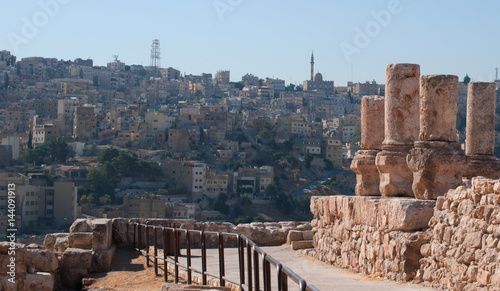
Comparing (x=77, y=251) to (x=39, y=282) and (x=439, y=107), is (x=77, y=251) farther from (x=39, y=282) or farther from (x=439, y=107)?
(x=439, y=107)

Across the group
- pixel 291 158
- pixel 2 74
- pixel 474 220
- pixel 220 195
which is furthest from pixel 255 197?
pixel 474 220

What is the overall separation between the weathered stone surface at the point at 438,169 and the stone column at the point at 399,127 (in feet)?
3.99

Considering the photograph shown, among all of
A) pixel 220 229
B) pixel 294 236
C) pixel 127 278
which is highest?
pixel 220 229

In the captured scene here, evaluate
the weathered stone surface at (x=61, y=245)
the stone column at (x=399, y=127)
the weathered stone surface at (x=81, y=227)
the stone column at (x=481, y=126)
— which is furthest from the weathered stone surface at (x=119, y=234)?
the stone column at (x=481, y=126)

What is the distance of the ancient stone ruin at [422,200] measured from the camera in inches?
267

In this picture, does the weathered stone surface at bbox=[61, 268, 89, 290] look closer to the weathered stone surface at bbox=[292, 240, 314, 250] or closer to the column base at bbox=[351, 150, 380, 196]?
the weathered stone surface at bbox=[292, 240, 314, 250]

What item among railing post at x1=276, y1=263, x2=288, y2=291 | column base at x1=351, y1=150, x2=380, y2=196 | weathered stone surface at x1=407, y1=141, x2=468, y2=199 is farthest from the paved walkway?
railing post at x1=276, y1=263, x2=288, y2=291

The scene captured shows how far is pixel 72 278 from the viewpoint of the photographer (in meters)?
10.1

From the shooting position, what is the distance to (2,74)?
465 feet

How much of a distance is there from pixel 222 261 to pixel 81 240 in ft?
14.6

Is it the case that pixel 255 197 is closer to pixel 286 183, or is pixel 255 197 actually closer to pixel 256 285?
pixel 286 183

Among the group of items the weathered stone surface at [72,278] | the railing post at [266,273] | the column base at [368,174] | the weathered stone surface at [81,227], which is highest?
the column base at [368,174]

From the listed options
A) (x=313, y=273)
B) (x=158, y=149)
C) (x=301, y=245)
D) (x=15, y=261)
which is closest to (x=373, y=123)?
(x=301, y=245)

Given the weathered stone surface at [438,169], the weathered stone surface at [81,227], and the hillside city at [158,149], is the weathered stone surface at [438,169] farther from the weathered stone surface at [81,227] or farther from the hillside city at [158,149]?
the hillside city at [158,149]
